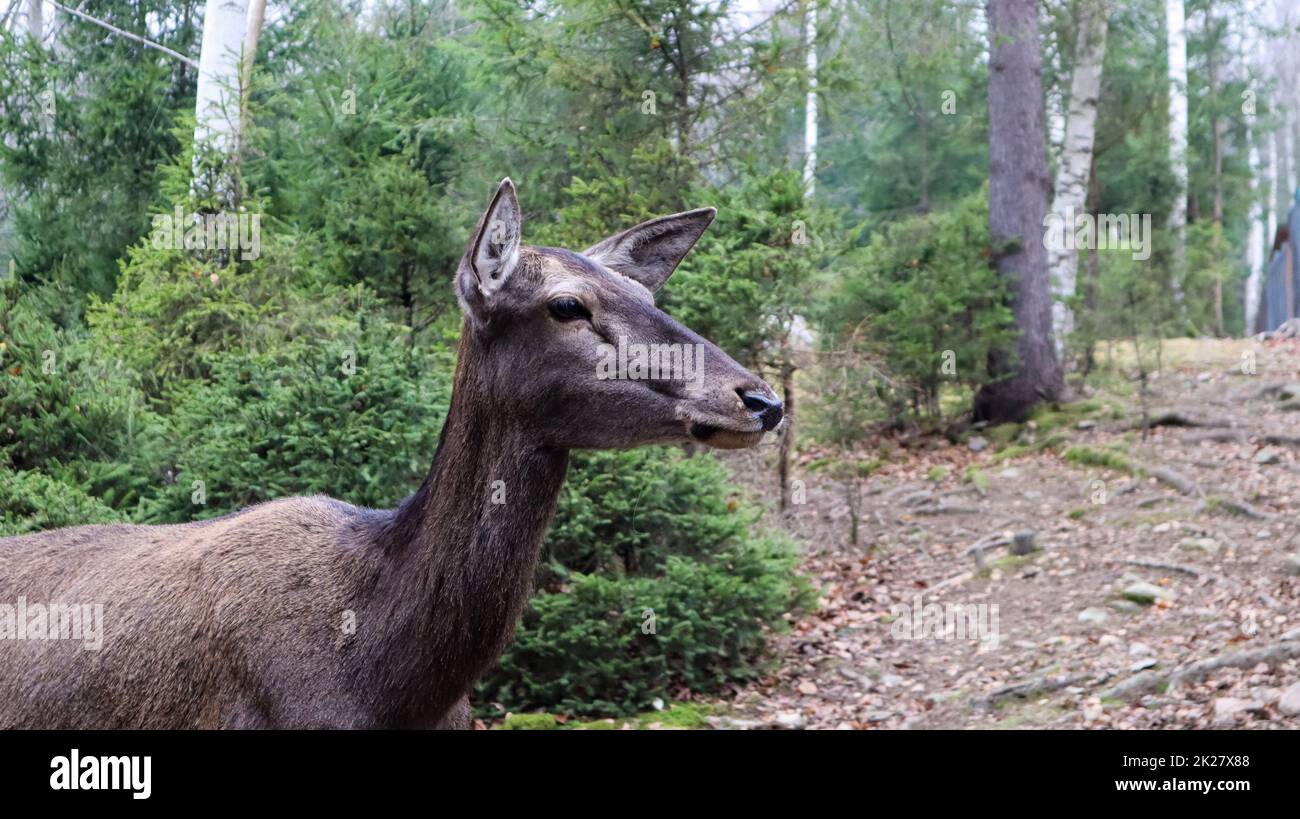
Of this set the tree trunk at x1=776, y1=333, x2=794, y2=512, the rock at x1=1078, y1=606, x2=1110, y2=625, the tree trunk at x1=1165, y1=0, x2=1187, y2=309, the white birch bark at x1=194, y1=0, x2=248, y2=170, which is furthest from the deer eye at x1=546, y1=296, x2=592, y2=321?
the tree trunk at x1=1165, y1=0, x2=1187, y2=309

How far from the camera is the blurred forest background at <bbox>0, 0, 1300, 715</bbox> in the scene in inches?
312

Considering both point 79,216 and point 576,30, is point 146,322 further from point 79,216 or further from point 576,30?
point 576,30

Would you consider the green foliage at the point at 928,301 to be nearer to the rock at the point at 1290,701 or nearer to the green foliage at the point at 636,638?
the green foliage at the point at 636,638

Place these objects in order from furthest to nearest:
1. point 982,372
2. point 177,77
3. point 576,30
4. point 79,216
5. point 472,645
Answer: point 982,372, point 177,77, point 79,216, point 576,30, point 472,645

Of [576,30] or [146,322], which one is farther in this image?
[576,30]

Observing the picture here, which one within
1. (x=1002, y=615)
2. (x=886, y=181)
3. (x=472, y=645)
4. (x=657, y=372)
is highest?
(x=886, y=181)

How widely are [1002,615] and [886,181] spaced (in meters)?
17.7

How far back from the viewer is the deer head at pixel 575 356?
13.5ft

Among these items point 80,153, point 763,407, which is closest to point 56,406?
point 763,407

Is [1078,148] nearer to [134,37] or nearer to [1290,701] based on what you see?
[134,37]

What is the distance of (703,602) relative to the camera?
8570 mm

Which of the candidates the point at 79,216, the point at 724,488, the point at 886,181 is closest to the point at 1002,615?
the point at 724,488

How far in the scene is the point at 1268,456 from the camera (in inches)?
512

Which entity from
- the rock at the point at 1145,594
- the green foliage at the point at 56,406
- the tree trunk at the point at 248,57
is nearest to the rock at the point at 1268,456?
the rock at the point at 1145,594
